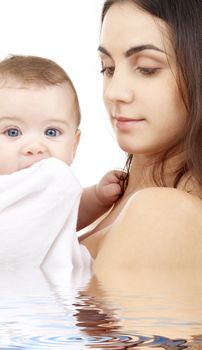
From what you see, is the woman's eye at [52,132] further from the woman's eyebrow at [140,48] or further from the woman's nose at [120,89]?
the woman's eyebrow at [140,48]

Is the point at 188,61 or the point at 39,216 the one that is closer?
the point at 39,216

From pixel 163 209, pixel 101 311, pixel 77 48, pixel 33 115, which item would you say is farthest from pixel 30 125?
pixel 77 48

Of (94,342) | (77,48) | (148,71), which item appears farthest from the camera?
(77,48)

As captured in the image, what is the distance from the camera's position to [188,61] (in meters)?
2.31

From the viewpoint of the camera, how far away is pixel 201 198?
7.24 ft

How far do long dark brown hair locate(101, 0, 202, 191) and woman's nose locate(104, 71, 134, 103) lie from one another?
0.13 metres

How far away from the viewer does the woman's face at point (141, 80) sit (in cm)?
227

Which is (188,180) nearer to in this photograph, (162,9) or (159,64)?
(159,64)

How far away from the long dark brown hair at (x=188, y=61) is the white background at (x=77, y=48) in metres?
2.72

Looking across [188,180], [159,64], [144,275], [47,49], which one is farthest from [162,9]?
[47,49]

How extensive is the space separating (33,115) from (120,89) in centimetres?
24

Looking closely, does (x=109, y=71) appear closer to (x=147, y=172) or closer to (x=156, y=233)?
(x=147, y=172)

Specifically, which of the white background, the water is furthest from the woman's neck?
the white background

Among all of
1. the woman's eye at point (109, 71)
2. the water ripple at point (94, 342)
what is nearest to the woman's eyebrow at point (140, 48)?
the woman's eye at point (109, 71)
